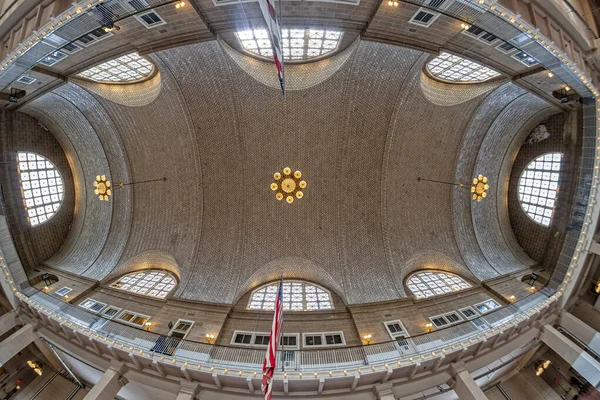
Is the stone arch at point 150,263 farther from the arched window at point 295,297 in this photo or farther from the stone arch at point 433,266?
the stone arch at point 433,266

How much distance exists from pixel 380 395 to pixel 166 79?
18858mm

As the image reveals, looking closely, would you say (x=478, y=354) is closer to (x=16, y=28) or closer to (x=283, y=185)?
(x=283, y=185)

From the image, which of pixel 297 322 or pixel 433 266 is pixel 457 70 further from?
pixel 297 322

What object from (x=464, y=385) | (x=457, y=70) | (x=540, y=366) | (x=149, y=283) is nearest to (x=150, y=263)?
(x=149, y=283)

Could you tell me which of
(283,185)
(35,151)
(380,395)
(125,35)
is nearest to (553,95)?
(283,185)

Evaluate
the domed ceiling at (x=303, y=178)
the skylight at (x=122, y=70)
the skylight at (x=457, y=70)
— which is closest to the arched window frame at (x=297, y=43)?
the domed ceiling at (x=303, y=178)

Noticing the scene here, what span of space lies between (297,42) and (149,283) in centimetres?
1714

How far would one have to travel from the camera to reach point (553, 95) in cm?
1380

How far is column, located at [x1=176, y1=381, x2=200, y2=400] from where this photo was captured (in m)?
10.8

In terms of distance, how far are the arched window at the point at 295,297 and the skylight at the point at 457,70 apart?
1529 cm

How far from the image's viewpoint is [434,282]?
17750 mm

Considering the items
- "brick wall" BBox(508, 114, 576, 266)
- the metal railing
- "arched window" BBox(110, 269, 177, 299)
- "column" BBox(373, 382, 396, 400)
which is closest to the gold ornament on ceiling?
the metal railing

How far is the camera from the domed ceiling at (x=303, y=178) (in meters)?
16.9

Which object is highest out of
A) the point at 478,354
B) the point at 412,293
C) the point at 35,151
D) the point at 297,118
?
the point at 297,118
